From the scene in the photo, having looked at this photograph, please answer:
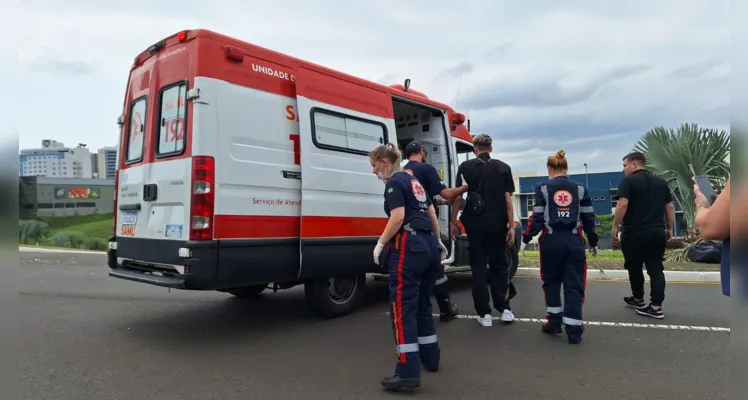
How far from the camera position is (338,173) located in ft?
16.3

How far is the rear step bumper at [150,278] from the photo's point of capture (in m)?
4.01

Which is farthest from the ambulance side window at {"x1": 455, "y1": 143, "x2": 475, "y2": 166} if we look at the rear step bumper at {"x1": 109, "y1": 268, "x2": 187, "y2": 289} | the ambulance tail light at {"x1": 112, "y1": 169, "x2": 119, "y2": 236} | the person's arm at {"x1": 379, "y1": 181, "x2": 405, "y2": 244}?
the ambulance tail light at {"x1": 112, "y1": 169, "x2": 119, "y2": 236}

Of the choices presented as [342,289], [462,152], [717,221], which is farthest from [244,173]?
[462,152]

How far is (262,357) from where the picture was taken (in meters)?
3.96

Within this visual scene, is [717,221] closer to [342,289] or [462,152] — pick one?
[342,289]

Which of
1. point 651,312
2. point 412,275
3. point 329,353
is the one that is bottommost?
point 329,353

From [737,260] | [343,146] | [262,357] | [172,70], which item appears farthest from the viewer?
[343,146]

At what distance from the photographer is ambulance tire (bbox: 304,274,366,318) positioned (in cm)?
500

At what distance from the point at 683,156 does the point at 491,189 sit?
337 inches

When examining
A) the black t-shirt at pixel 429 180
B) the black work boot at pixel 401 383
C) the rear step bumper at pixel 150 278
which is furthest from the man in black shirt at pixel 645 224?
the rear step bumper at pixel 150 278

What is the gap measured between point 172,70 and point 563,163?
3.95 metres

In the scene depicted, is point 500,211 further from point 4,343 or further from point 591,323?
point 4,343

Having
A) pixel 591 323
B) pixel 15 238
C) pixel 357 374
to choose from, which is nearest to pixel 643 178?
pixel 591 323

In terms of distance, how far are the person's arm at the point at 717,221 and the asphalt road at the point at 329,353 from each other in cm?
182
